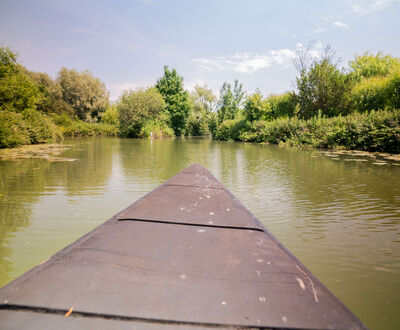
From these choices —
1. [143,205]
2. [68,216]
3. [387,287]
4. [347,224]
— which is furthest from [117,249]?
[347,224]

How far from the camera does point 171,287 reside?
742mm

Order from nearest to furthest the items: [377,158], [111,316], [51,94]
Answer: [111,316]
[377,158]
[51,94]

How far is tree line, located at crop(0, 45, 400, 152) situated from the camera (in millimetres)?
12234

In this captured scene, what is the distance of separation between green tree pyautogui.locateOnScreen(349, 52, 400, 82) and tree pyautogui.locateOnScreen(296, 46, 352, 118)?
14.2m

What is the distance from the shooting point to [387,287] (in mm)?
1598

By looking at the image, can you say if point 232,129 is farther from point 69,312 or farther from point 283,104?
point 69,312

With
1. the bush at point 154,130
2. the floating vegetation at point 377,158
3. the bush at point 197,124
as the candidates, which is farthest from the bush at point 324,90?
the bush at point 197,124

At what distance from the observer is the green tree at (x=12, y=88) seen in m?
12.6

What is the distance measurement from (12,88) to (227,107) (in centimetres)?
2611

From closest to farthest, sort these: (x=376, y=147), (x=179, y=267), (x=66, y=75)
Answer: (x=179, y=267)
(x=376, y=147)
(x=66, y=75)

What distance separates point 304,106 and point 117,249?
19.3 m

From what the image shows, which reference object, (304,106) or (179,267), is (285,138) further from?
(179,267)

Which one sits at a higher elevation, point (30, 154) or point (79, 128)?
point (79, 128)

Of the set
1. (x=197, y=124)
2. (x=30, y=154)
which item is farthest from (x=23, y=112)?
(x=197, y=124)
